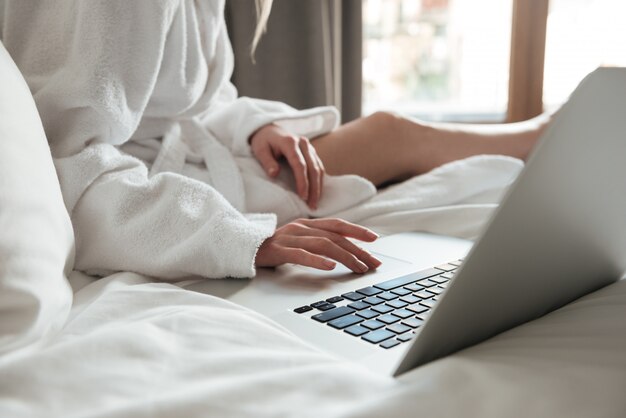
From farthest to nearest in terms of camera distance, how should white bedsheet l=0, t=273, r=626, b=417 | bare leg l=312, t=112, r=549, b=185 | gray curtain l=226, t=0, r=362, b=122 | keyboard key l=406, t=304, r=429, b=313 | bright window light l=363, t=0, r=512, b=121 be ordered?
bright window light l=363, t=0, r=512, b=121 < gray curtain l=226, t=0, r=362, b=122 < bare leg l=312, t=112, r=549, b=185 < keyboard key l=406, t=304, r=429, b=313 < white bedsheet l=0, t=273, r=626, b=417

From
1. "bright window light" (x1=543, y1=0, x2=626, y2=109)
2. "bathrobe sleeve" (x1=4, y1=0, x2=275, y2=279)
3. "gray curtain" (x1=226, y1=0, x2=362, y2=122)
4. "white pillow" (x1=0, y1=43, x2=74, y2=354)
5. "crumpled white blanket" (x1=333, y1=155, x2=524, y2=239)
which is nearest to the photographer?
"white pillow" (x1=0, y1=43, x2=74, y2=354)

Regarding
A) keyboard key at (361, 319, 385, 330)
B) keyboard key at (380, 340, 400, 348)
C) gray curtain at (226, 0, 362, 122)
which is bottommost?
keyboard key at (361, 319, 385, 330)

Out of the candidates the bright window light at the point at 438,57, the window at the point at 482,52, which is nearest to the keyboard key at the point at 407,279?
the window at the point at 482,52

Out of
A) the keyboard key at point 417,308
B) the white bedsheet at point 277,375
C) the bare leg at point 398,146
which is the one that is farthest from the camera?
the bare leg at point 398,146

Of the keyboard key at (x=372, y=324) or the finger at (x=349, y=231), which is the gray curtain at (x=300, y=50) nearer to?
the finger at (x=349, y=231)

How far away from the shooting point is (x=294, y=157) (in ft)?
3.41

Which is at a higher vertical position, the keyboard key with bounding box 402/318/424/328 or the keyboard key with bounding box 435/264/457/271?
the keyboard key with bounding box 402/318/424/328

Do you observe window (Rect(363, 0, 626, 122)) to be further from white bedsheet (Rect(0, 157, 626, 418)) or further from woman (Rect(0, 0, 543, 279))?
white bedsheet (Rect(0, 157, 626, 418))

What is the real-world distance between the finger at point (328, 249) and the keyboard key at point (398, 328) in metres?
0.18

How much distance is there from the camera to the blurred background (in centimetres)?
202

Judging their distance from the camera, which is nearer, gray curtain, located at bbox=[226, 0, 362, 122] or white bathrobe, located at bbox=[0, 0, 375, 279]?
white bathrobe, located at bbox=[0, 0, 375, 279]

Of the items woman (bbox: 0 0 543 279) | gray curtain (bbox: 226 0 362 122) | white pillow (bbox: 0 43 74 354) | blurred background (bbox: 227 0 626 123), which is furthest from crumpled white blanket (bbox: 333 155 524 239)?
gray curtain (bbox: 226 0 362 122)

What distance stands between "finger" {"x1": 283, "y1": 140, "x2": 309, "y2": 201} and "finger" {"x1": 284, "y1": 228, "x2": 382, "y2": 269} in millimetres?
235

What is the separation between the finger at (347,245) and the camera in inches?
29.6
